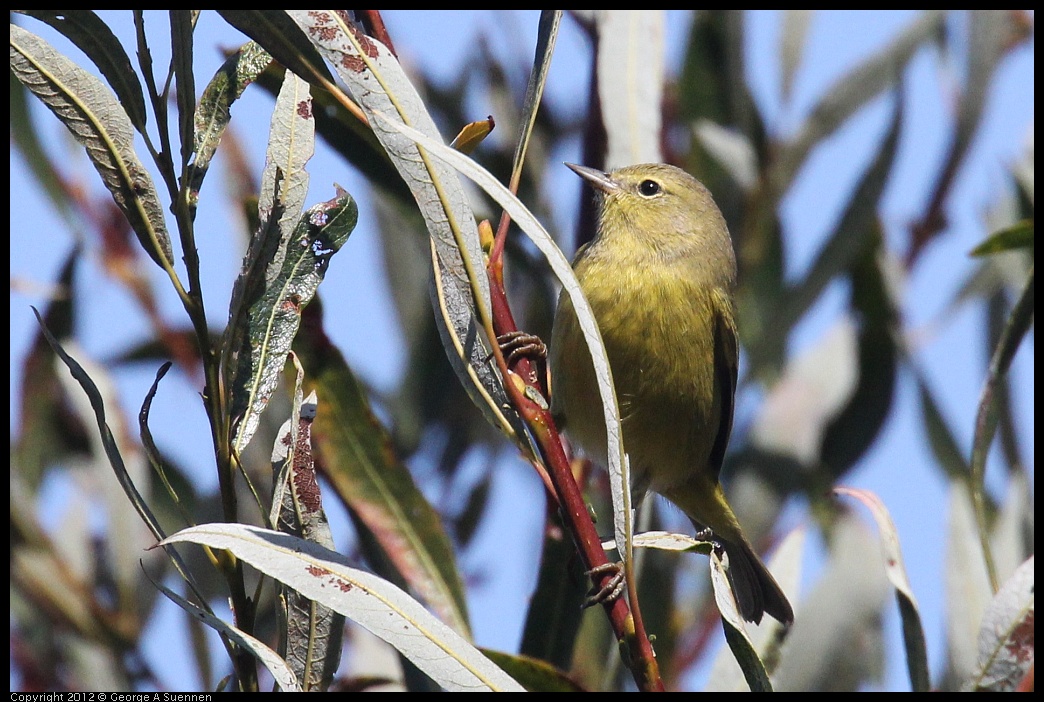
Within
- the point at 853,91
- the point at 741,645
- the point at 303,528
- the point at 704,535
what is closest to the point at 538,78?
the point at 303,528

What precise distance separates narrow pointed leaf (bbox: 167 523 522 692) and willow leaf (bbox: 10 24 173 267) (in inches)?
18.8

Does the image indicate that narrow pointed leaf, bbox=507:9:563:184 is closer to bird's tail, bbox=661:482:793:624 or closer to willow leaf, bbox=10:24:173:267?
willow leaf, bbox=10:24:173:267

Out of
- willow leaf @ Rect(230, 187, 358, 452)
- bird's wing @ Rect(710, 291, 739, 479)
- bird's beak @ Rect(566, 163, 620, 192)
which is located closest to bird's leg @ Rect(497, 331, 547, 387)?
willow leaf @ Rect(230, 187, 358, 452)

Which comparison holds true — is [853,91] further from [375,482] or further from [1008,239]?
[375,482]

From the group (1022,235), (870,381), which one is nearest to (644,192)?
(870,381)

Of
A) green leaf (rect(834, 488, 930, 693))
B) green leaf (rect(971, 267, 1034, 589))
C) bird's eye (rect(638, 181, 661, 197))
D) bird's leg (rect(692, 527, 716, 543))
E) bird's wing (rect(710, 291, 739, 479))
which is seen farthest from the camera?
bird's eye (rect(638, 181, 661, 197))

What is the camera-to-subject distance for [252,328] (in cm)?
189

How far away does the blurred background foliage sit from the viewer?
2.72m

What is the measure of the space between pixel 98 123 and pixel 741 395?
2.65m

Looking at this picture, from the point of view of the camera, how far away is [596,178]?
3631 mm

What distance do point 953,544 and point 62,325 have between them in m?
2.68

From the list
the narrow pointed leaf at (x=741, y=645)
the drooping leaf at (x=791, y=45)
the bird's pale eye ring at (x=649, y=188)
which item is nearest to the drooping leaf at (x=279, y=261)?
the narrow pointed leaf at (x=741, y=645)

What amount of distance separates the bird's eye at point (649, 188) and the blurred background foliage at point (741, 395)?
25 cm
